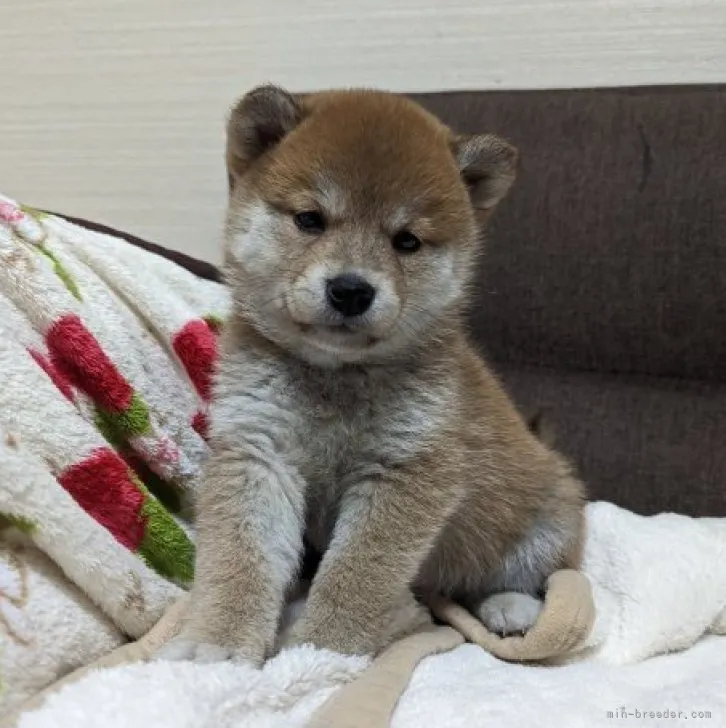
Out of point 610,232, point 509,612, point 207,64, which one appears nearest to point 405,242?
point 509,612

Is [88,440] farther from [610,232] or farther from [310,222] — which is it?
[610,232]

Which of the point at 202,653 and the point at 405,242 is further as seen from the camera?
the point at 405,242

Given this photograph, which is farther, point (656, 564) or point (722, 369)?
point (722, 369)

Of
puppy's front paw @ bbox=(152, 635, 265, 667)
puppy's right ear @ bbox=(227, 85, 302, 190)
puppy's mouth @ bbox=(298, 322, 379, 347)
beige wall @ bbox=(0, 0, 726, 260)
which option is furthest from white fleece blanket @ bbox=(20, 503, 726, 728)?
beige wall @ bbox=(0, 0, 726, 260)

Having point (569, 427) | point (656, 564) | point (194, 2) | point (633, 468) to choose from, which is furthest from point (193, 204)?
point (656, 564)

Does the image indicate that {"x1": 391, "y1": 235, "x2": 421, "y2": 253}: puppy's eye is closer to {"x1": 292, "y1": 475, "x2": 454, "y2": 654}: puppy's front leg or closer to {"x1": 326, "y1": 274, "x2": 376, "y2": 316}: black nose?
{"x1": 326, "y1": 274, "x2": 376, "y2": 316}: black nose

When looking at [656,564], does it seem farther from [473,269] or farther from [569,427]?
[473,269]

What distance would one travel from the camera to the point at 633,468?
181 cm

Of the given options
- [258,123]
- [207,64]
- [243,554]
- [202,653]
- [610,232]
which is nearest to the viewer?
[202,653]

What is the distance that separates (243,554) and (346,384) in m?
0.28

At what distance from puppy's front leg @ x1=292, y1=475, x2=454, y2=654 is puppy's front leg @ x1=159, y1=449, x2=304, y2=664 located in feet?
0.18

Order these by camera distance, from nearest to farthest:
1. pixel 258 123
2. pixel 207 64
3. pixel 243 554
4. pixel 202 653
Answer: pixel 202 653
pixel 243 554
pixel 258 123
pixel 207 64

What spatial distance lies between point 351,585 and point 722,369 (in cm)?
107

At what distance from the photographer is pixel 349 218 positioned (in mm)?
1166
